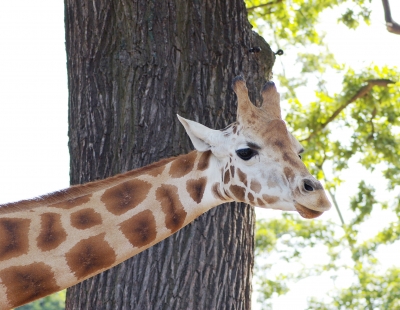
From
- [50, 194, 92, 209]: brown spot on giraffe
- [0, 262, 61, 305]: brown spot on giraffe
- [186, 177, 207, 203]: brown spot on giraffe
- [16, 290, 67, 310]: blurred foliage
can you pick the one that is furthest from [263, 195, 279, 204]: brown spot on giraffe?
[16, 290, 67, 310]: blurred foliage

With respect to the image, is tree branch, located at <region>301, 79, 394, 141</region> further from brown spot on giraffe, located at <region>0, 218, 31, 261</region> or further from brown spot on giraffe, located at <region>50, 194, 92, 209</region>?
brown spot on giraffe, located at <region>0, 218, 31, 261</region>

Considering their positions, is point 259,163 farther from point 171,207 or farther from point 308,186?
point 171,207

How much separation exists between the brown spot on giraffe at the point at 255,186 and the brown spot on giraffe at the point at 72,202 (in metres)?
0.93

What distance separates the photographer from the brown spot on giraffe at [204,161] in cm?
437

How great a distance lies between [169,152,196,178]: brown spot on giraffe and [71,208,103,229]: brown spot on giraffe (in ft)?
1.72

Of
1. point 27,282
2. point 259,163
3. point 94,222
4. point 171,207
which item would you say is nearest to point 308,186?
point 259,163

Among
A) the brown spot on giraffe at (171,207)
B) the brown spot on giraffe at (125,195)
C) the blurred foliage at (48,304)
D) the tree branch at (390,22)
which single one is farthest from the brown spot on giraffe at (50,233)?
the blurred foliage at (48,304)

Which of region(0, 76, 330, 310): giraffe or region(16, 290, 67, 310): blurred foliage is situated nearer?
region(0, 76, 330, 310): giraffe

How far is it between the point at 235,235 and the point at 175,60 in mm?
1322

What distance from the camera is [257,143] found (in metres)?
4.14

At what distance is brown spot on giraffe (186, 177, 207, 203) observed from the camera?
4.34 m

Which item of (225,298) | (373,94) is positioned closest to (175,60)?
(225,298)

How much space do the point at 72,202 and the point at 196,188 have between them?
72 cm

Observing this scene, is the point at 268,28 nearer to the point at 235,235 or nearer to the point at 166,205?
the point at 235,235
